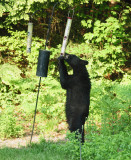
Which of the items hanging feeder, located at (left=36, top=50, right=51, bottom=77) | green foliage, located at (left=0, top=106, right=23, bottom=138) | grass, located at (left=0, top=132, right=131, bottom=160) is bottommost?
green foliage, located at (left=0, top=106, right=23, bottom=138)

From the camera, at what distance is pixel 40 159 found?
4352 millimetres

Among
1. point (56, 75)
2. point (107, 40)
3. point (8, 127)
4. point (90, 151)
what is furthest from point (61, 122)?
point (90, 151)

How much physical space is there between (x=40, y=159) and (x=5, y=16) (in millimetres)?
8452

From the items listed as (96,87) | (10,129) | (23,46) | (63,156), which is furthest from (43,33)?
(63,156)

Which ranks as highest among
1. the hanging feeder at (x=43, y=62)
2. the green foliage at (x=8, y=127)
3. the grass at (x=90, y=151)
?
the hanging feeder at (x=43, y=62)

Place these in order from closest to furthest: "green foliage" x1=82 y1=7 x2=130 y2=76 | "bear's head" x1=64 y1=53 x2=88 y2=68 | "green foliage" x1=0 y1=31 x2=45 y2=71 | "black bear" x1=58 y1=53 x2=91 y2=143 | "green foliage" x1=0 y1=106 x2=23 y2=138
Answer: "black bear" x1=58 y1=53 x2=91 y2=143
"bear's head" x1=64 y1=53 x2=88 y2=68
"green foliage" x1=0 y1=106 x2=23 y2=138
"green foliage" x1=82 y1=7 x2=130 y2=76
"green foliage" x1=0 y1=31 x2=45 y2=71

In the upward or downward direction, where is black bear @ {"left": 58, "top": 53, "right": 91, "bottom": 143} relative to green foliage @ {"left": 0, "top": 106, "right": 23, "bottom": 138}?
upward

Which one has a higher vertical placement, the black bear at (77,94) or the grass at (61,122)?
the black bear at (77,94)

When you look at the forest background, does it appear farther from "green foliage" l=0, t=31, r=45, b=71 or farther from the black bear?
the black bear

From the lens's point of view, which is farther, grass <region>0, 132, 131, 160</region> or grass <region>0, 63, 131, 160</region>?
grass <region>0, 63, 131, 160</region>

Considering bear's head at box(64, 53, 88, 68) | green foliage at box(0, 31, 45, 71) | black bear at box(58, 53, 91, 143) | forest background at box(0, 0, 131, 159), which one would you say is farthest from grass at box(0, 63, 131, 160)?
bear's head at box(64, 53, 88, 68)

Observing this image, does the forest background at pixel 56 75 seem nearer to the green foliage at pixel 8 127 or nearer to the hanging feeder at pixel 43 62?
the green foliage at pixel 8 127

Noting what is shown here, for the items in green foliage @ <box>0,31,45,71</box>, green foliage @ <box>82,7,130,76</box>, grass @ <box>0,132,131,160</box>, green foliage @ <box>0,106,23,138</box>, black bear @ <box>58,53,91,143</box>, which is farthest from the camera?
green foliage @ <box>0,31,45,71</box>

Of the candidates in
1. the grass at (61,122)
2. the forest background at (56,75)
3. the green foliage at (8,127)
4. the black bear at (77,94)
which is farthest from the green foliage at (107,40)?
the black bear at (77,94)
